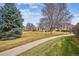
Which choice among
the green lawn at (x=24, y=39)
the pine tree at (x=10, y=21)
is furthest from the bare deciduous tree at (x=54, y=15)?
the pine tree at (x=10, y=21)

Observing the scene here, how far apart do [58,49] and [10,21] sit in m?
0.46

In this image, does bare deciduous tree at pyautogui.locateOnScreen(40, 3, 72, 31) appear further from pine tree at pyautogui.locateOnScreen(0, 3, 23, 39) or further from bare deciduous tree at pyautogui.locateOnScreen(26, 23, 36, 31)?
pine tree at pyautogui.locateOnScreen(0, 3, 23, 39)

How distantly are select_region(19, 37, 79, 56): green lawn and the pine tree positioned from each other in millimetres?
192

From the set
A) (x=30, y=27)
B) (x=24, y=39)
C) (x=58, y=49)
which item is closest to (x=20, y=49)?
(x=24, y=39)

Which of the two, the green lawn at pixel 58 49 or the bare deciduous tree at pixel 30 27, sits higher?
the bare deciduous tree at pixel 30 27

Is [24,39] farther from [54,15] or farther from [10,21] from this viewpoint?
[54,15]

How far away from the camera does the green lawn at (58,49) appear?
167cm

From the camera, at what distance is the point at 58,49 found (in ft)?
5.49

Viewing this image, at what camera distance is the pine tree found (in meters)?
1.70

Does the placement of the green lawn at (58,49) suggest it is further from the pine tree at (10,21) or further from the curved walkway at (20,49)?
the pine tree at (10,21)

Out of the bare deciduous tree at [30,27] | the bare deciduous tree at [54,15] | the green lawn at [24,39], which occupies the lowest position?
the green lawn at [24,39]

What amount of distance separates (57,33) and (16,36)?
0.35 meters

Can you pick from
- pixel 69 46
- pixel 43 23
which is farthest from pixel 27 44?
pixel 69 46

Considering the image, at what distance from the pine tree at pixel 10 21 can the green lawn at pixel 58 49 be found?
0.63 ft
